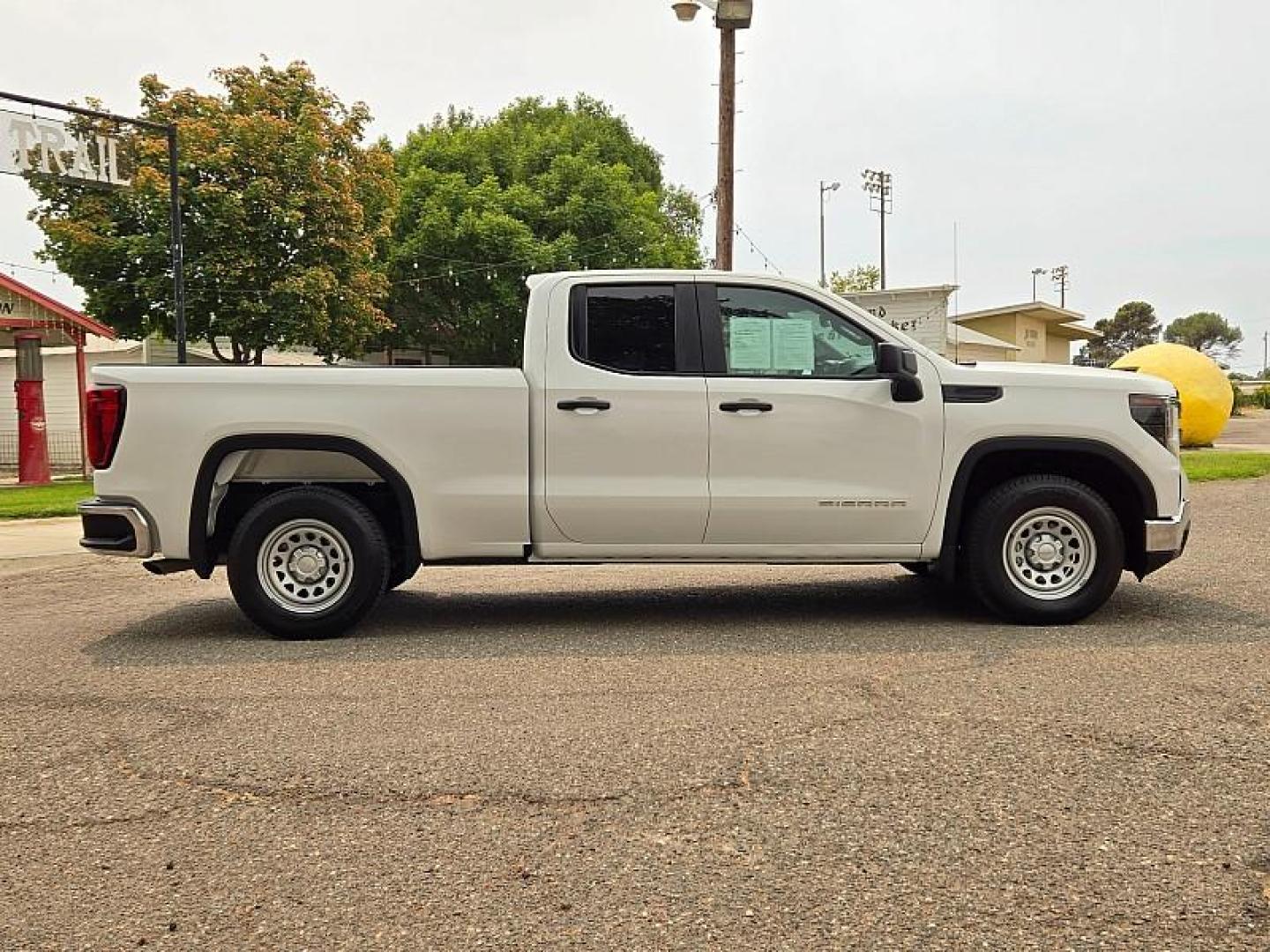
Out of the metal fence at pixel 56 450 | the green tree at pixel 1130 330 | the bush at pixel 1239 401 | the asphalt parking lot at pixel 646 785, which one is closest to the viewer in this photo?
the asphalt parking lot at pixel 646 785

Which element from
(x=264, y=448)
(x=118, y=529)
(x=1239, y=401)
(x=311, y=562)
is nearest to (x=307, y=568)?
(x=311, y=562)

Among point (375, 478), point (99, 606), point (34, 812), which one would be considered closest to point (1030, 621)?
point (375, 478)

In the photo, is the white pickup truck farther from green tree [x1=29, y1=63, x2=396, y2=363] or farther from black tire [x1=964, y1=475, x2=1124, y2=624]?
green tree [x1=29, y1=63, x2=396, y2=363]

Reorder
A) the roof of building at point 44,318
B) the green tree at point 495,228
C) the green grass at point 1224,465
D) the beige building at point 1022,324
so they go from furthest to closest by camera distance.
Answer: the beige building at point 1022,324 < the green tree at point 495,228 < the roof of building at point 44,318 < the green grass at point 1224,465

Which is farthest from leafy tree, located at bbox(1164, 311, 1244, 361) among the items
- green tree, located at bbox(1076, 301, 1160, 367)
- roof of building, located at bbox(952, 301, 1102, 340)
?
roof of building, located at bbox(952, 301, 1102, 340)

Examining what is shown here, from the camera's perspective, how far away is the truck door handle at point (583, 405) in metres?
6.04

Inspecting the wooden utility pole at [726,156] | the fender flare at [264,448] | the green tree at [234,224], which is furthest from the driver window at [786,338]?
the green tree at [234,224]

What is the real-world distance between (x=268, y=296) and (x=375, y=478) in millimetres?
18962

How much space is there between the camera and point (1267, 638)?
577 cm

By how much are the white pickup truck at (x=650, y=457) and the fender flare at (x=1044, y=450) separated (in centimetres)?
1

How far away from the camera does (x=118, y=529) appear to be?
5.91 m

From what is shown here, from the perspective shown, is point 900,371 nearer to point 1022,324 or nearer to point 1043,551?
point 1043,551

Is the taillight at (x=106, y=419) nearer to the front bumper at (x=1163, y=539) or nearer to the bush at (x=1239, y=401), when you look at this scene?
the front bumper at (x=1163, y=539)

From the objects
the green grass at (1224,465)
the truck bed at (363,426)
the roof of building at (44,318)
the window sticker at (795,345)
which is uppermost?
the roof of building at (44,318)
